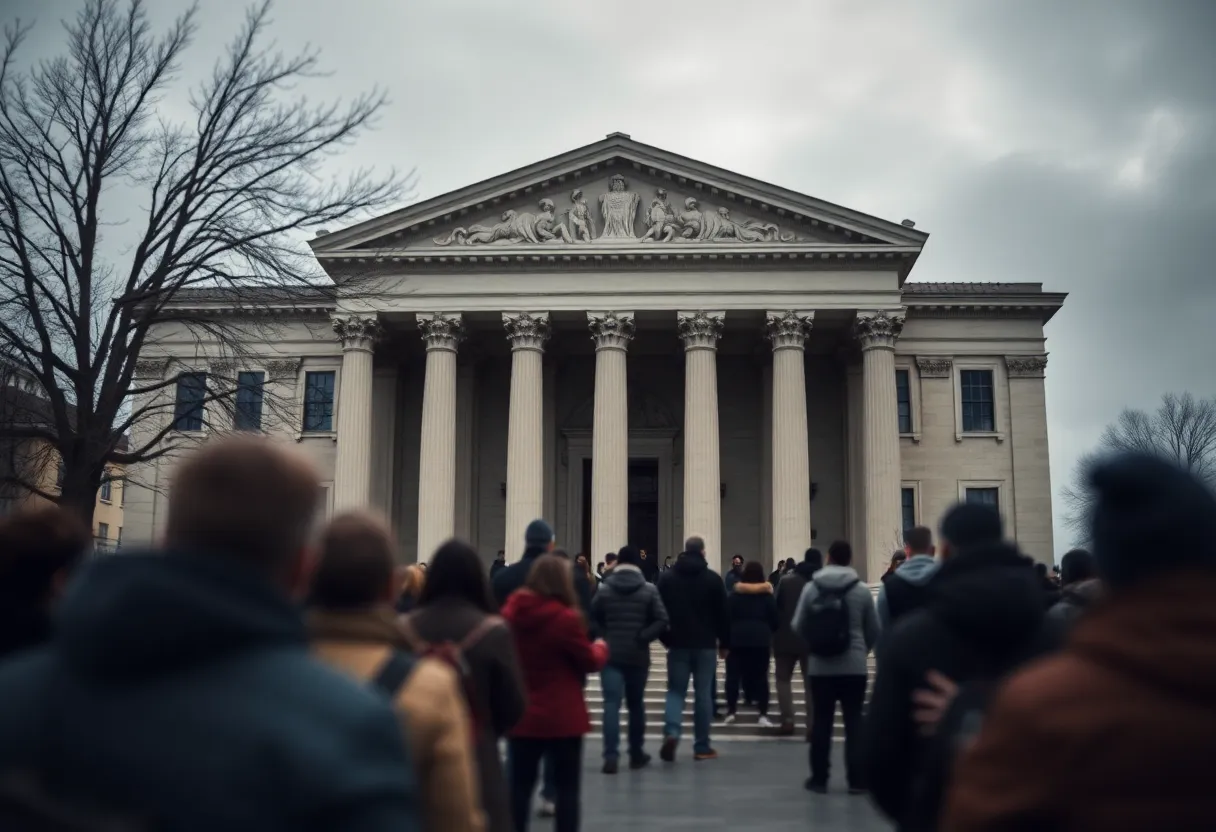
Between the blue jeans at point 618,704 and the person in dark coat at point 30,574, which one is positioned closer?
the person in dark coat at point 30,574

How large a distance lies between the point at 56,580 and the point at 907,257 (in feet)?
108

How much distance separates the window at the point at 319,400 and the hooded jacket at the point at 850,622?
30726 millimetres

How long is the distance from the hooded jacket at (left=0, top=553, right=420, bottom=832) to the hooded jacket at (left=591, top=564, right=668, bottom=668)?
405 inches

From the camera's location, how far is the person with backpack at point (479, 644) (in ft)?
18.2

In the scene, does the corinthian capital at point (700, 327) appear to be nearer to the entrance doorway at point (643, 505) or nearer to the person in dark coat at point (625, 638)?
the entrance doorway at point (643, 505)

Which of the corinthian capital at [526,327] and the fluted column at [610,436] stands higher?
the corinthian capital at [526,327]

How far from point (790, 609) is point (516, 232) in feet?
75.0

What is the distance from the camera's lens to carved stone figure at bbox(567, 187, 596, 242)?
115 ft

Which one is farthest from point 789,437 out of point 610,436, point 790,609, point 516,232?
point 790,609

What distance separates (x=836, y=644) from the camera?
412 inches

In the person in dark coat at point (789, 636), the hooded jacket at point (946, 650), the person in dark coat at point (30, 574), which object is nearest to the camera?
the person in dark coat at point (30, 574)

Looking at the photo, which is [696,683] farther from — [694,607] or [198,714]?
[198,714]

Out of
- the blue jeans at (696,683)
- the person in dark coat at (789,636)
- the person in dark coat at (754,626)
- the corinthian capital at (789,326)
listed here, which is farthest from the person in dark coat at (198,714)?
the corinthian capital at (789,326)

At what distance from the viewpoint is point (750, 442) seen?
39094 millimetres
